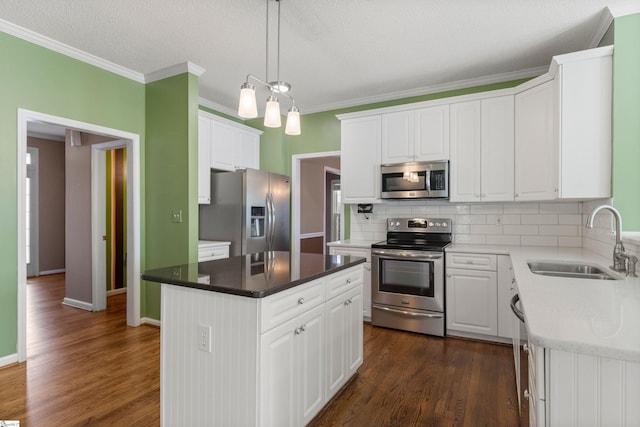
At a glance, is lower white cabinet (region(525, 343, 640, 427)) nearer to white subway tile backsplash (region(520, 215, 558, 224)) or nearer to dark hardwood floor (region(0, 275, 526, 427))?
dark hardwood floor (region(0, 275, 526, 427))

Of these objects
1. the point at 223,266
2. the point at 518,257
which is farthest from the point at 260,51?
the point at 518,257

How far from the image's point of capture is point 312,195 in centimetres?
619

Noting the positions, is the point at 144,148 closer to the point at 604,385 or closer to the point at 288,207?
the point at 288,207

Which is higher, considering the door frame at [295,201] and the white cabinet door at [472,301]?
the door frame at [295,201]

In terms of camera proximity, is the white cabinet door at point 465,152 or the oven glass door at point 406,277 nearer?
the oven glass door at point 406,277

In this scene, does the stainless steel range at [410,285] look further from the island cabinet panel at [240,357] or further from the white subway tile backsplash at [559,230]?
the island cabinet panel at [240,357]

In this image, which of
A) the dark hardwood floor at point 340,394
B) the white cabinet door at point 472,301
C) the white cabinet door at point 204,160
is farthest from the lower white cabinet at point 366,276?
the white cabinet door at point 204,160

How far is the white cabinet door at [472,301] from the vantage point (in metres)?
3.15

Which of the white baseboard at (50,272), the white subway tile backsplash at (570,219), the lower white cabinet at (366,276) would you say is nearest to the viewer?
the white subway tile backsplash at (570,219)

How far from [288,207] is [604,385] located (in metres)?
4.08

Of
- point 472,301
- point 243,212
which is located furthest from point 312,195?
point 472,301

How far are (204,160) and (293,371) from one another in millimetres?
2923

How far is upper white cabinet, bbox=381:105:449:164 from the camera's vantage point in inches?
143

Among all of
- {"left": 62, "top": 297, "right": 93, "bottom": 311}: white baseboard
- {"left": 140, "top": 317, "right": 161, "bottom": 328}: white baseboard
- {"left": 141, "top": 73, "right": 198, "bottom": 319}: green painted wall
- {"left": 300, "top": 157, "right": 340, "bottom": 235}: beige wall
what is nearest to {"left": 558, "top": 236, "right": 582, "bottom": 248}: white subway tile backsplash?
{"left": 300, "top": 157, "right": 340, "bottom": 235}: beige wall
